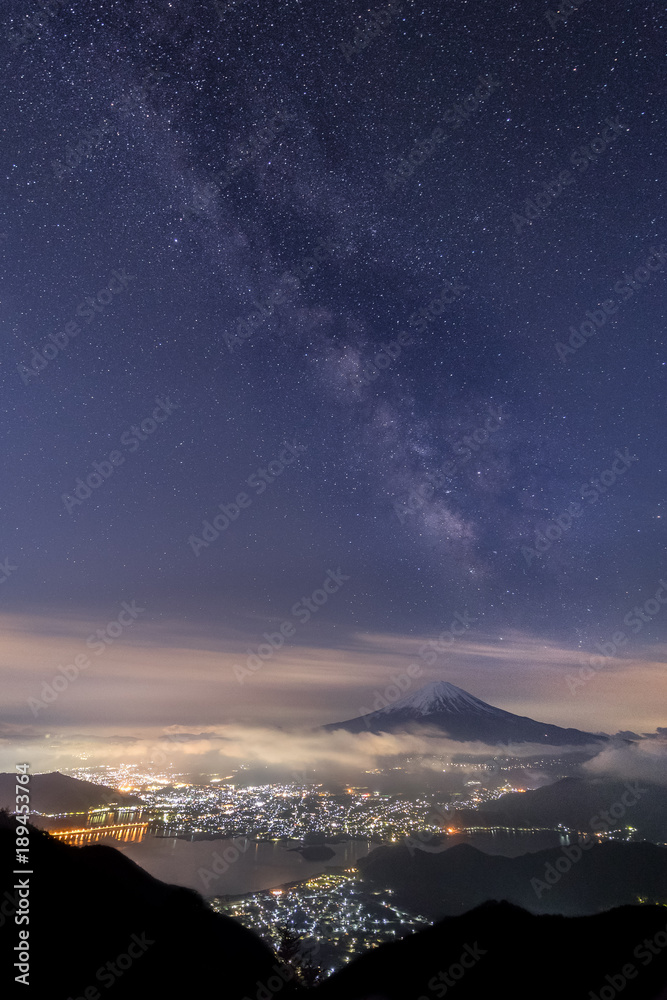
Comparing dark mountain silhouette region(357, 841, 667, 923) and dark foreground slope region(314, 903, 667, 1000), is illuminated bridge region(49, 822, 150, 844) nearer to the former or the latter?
dark mountain silhouette region(357, 841, 667, 923)

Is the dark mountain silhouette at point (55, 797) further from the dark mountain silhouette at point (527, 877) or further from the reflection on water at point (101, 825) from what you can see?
the dark mountain silhouette at point (527, 877)

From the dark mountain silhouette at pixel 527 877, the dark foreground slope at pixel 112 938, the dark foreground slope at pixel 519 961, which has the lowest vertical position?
the dark mountain silhouette at pixel 527 877

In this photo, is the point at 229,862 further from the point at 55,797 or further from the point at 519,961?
the point at 519,961

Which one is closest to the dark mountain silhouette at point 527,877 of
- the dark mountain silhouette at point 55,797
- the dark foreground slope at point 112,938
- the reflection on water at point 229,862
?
the reflection on water at point 229,862

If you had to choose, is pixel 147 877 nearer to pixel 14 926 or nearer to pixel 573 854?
pixel 14 926

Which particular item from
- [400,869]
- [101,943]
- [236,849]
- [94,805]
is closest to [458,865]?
[400,869]

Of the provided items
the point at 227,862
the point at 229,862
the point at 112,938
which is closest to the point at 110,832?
the point at 229,862
